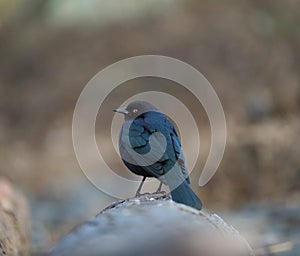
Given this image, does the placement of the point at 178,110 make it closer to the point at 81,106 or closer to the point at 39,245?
the point at 81,106

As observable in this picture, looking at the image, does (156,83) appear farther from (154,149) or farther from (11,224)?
(154,149)

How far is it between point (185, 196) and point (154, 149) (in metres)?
0.75

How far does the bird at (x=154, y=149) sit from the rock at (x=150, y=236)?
1.52m

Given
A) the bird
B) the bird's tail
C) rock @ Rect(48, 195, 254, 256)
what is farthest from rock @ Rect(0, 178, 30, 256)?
rock @ Rect(48, 195, 254, 256)

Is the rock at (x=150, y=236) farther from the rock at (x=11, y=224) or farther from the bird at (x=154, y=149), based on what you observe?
the rock at (x=11, y=224)

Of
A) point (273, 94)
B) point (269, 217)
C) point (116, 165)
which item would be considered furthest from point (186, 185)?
point (273, 94)

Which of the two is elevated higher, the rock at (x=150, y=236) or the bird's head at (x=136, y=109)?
the bird's head at (x=136, y=109)

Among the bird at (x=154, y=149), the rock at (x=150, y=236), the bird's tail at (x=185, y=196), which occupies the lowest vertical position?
the rock at (x=150, y=236)

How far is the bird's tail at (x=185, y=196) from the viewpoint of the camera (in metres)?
5.41

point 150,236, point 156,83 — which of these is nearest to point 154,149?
point 150,236

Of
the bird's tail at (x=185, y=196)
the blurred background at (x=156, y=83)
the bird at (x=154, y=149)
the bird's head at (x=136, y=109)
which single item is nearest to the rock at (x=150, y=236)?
the bird's tail at (x=185, y=196)

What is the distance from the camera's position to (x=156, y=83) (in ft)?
84.3

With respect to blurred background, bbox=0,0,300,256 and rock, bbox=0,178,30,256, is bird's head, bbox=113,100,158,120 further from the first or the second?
blurred background, bbox=0,0,300,256

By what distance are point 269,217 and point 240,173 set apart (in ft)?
10.1
